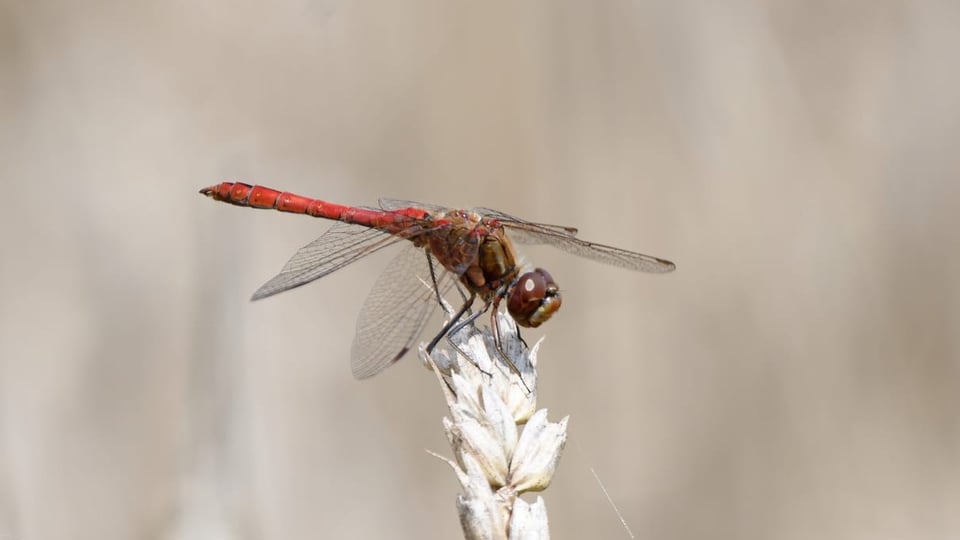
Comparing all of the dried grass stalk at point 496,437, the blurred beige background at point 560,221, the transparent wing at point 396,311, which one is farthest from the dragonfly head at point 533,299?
the blurred beige background at point 560,221

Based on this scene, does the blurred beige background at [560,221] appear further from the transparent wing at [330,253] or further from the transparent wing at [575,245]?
the transparent wing at [575,245]

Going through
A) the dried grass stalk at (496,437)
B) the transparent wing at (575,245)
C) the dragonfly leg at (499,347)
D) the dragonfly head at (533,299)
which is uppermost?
the transparent wing at (575,245)

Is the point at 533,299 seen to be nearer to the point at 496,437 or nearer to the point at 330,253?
the point at 330,253

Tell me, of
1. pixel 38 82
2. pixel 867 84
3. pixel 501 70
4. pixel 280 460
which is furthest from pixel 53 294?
pixel 867 84

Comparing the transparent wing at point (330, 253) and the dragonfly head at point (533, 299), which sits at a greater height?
the transparent wing at point (330, 253)

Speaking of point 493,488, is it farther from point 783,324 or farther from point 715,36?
point 715,36

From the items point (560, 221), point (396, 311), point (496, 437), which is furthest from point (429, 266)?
point (496, 437)
